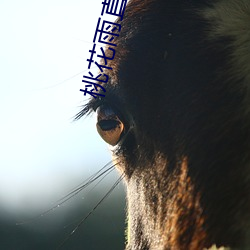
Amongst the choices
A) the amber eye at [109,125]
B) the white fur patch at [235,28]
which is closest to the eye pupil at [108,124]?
the amber eye at [109,125]

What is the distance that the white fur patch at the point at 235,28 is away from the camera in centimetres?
210

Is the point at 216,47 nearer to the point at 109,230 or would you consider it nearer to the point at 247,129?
the point at 247,129

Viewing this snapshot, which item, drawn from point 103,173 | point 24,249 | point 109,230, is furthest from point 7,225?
point 103,173

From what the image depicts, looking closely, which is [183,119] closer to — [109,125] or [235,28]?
[235,28]

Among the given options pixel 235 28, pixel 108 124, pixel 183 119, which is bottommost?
pixel 183 119

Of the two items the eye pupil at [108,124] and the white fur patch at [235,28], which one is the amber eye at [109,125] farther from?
the white fur patch at [235,28]

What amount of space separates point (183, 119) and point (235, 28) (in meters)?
0.26

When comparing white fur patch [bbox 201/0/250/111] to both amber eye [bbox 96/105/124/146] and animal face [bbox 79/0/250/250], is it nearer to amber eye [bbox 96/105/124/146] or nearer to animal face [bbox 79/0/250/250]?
animal face [bbox 79/0/250/250]

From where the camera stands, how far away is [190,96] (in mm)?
2219

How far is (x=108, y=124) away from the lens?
2.62m

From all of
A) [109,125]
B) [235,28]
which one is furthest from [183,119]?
[109,125]

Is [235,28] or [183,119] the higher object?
[235,28]

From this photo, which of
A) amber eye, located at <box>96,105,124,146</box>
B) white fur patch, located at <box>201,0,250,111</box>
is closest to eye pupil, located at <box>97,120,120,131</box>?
amber eye, located at <box>96,105,124,146</box>

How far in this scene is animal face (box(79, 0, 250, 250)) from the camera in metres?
2.04
